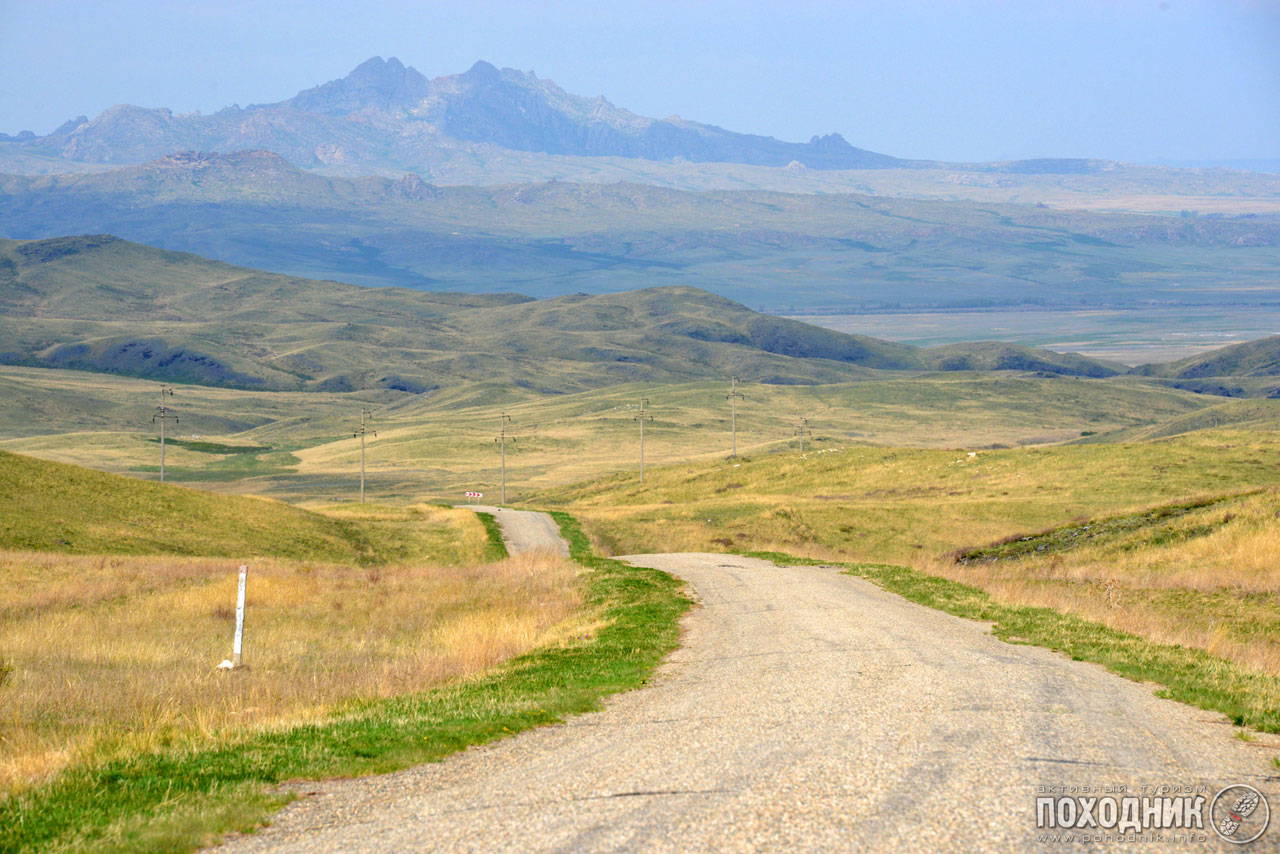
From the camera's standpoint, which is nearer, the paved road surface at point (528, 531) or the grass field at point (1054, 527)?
the grass field at point (1054, 527)

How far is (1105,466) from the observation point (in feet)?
226

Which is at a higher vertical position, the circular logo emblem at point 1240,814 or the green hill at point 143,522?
the circular logo emblem at point 1240,814

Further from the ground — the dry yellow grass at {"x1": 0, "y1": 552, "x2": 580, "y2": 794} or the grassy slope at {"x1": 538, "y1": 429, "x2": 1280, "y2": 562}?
the dry yellow grass at {"x1": 0, "y1": 552, "x2": 580, "y2": 794}

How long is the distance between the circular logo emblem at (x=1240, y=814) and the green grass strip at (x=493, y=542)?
4082 cm

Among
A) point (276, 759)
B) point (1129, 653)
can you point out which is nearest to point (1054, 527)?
point (1129, 653)

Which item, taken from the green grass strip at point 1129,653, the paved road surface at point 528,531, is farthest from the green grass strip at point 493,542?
the green grass strip at point 1129,653

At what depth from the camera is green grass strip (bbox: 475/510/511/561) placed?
52237 mm

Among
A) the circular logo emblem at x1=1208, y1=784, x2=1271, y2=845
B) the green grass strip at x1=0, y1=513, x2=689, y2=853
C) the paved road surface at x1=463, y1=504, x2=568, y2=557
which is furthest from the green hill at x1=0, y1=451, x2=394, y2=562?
the circular logo emblem at x1=1208, y1=784, x2=1271, y2=845

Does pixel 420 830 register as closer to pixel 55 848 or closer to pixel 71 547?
pixel 55 848

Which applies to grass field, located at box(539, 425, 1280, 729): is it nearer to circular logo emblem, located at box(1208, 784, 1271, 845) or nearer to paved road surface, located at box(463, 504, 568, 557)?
paved road surface, located at box(463, 504, 568, 557)

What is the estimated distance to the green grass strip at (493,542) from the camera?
52.2 meters

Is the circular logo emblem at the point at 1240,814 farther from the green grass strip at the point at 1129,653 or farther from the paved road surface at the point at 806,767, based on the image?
the green grass strip at the point at 1129,653

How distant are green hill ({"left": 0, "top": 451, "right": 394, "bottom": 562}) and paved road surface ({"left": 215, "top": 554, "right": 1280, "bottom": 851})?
33.4 meters

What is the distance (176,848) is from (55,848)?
3.12ft
